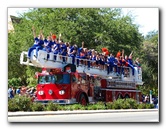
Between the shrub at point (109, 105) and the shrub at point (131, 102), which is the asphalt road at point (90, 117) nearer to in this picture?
the shrub at point (109, 105)

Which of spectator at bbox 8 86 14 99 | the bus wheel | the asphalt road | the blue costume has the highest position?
the blue costume

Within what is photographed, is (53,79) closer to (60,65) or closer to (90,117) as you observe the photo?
(60,65)

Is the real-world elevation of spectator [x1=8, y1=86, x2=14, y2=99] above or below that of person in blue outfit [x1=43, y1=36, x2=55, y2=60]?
below

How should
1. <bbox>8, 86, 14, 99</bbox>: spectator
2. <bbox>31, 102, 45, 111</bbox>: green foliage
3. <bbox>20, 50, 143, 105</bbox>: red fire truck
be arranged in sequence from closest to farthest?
<bbox>8, 86, 14, 99</bbox>: spectator < <bbox>31, 102, 45, 111</bbox>: green foliage < <bbox>20, 50, 143, 105</bbox>: red fire truck

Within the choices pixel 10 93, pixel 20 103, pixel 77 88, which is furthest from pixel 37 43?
pixel 77 88

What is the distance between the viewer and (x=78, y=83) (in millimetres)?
11945

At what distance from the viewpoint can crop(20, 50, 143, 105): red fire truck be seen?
1148 cm

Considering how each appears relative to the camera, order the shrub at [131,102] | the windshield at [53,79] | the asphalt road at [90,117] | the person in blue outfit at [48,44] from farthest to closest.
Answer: the shrub at [131,102]
the windshield at [53,79]
the person in blue outfit at [48,44]
the asphalt road at [90,117]

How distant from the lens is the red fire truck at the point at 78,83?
11.5 m

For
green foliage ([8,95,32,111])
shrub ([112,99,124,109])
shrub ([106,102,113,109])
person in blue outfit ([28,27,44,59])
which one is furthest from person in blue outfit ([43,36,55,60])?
shrub ([112,99,124,109])

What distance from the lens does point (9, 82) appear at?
10.9 m

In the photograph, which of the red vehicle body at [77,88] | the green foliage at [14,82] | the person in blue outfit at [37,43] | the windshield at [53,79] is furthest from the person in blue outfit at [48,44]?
the green foliage at [14,82]

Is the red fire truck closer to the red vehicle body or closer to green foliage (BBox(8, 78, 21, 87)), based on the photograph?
the red vehicle body
